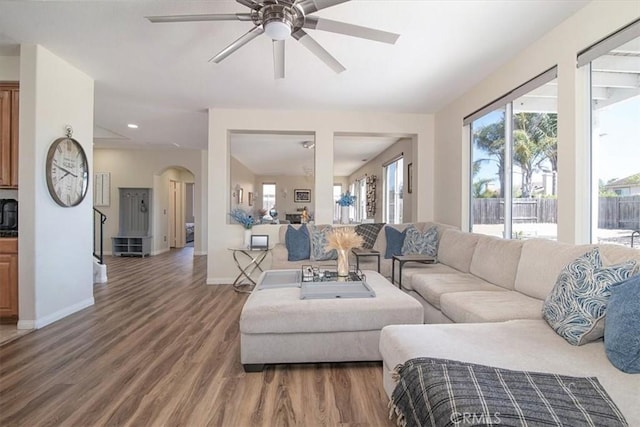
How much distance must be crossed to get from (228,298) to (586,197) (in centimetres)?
383

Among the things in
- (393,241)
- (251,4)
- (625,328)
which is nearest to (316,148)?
(393,241)

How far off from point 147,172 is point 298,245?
18.2 ft

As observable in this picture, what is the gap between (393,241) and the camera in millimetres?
4258

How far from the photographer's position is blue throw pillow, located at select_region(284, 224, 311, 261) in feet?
13.6

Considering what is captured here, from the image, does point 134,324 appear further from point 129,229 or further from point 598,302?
point 129,229

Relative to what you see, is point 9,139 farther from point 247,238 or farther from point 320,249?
point 320,249

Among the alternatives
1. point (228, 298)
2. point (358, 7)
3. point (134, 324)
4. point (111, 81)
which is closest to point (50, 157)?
point (111, 81)

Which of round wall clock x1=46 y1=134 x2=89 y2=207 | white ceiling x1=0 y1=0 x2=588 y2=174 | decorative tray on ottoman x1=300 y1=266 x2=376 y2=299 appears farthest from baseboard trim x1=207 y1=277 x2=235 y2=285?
white ceiling x1=0 y1=0 x2=588 y2=174

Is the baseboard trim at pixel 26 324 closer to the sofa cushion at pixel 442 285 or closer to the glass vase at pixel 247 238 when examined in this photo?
the glass vase at pixel 247 238

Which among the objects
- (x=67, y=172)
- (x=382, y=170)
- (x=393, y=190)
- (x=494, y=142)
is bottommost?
(x=67, y=172)

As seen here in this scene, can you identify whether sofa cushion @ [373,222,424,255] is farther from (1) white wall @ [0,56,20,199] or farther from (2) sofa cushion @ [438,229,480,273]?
(1) white wall @ [0,56,20,199]

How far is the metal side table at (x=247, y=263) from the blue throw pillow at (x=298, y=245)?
1.76 feet

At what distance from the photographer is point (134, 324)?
3.03m

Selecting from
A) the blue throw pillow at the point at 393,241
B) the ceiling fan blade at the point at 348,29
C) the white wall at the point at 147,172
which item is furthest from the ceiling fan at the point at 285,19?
the white wall at the point at 147,172
